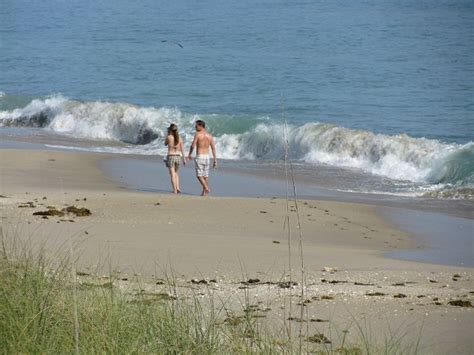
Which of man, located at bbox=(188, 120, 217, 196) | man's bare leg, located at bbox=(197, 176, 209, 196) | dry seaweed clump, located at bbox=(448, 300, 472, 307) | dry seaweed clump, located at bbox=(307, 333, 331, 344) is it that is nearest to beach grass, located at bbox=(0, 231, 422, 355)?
dry seaweed clump, located at bbox=(307, 333, 331, 344)

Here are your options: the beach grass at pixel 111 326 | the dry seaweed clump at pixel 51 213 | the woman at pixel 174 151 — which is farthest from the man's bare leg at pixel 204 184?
the beach grass at pixel 111 326

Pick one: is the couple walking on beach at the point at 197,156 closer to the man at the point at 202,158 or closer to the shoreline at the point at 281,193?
the man at the point at 202,158

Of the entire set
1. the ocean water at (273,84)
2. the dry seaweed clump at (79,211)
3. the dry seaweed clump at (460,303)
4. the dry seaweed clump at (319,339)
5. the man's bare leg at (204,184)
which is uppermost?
the ocean water at (273,84)

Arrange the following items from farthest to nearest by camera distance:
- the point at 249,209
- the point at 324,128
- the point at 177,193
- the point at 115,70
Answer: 1. the point at 115,70
2. the point at 324,128
3. the point at 177,193
4. the point at 249,209

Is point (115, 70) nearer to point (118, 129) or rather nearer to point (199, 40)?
point (199, 40)

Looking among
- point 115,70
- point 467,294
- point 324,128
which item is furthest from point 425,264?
point 115,70

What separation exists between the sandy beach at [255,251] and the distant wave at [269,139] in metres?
5.92

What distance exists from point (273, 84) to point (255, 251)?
2769 centimetres

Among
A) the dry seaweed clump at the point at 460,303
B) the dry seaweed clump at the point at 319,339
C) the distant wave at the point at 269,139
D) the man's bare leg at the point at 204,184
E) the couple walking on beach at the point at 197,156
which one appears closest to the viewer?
the dry seaweed clump at the point at 319,339

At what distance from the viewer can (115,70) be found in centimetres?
4744

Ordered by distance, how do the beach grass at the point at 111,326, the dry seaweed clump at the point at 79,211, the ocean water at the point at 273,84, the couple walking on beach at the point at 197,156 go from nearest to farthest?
the beach grass at the point at 111,326 < the dry seaweed clump at the point at 79,211 < the couple walking on beach at the point at 197,156 < the ocean water at the point at 273,84

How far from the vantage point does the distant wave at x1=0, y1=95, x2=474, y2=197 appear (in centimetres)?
2392

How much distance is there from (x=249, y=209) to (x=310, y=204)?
1.40 meters

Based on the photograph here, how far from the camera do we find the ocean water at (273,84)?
87.6ft
